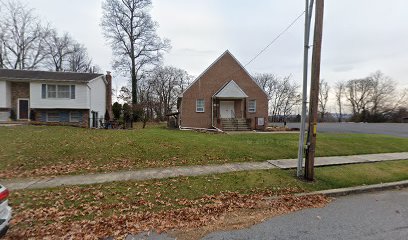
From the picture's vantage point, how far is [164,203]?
209 inches

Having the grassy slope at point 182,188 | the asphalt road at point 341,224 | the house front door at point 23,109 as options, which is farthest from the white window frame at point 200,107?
the asphalt road at point 341,224

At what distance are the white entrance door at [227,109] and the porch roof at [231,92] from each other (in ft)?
4.54

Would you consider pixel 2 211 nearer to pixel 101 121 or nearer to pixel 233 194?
pixel 233 194

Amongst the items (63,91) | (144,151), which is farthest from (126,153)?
(63,91)

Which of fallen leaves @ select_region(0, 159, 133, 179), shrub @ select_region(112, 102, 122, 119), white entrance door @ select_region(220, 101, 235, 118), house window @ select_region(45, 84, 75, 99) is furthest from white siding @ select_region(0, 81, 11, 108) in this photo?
white entrance door @ select_region(220, 101, 235, 118)

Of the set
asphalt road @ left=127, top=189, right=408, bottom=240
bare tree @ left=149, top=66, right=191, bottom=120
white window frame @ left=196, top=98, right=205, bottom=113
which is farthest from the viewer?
bare tree @ left=149, top=66, right=191, bottom=120

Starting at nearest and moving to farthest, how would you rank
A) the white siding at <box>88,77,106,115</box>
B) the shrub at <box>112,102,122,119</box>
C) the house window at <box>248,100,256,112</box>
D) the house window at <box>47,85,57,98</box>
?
the house window at <box>47,85,57,98</box> → the house window at <box>248,100,256,112</box> → the white siding at <box>88,77,106,115</box> → the shrub at <box>112,102,122,119</box>

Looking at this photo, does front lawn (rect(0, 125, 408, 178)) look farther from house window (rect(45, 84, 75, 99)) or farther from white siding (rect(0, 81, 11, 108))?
white siding (rect(0, 81, 11, 108))

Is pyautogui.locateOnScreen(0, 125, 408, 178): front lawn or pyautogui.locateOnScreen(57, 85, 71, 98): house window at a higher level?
pyautogui.locateOnScreen(57, 85, 71, 98): house window

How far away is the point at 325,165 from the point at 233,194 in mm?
4599

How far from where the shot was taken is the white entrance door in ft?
79.2

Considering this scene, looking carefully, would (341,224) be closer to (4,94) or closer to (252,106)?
(252,106)

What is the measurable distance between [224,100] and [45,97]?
18.3m

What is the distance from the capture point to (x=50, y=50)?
4447cm
